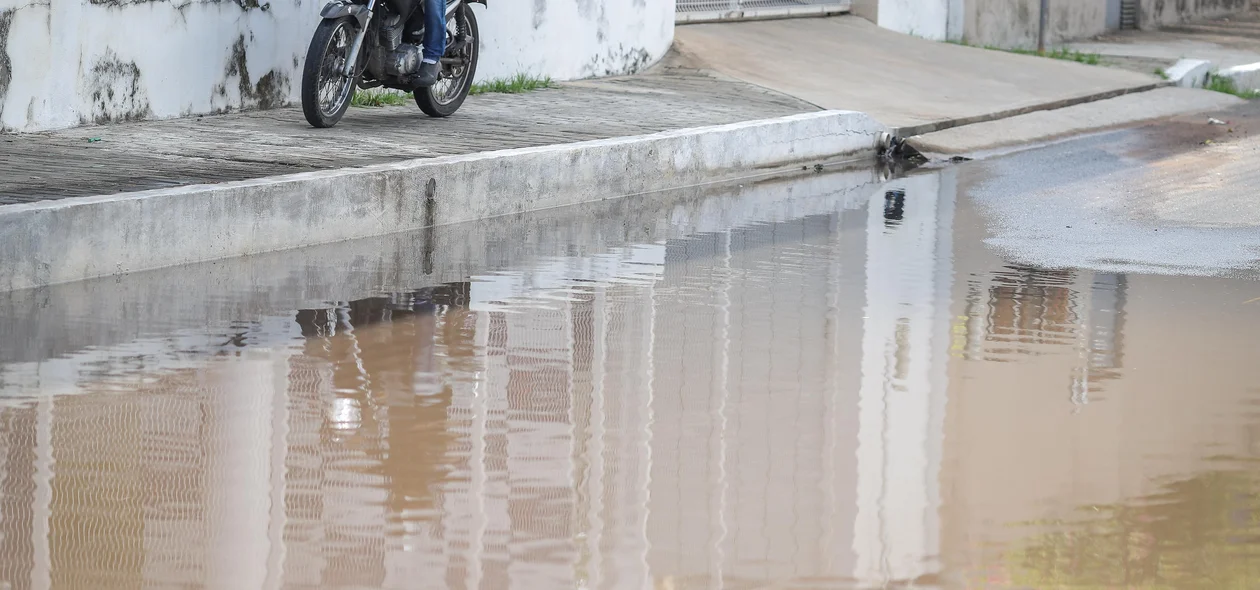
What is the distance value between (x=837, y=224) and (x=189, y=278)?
3437 mm

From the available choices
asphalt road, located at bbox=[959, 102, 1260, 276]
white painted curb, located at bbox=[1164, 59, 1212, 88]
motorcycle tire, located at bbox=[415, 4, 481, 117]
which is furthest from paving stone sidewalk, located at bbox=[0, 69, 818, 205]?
white painted curb, located at bbox=[1164, 59, 1212, 88]

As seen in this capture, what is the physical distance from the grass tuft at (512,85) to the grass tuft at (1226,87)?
7710 mm

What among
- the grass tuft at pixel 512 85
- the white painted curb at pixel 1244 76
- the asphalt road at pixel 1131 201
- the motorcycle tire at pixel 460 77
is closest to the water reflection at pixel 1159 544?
the asphalt road at pixel 1131 201

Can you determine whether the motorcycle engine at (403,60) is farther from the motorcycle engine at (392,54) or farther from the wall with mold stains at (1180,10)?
the wall with mold stains at (1180,10)

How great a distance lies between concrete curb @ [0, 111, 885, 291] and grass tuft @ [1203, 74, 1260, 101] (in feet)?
25.1

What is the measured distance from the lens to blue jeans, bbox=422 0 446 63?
9.95 m

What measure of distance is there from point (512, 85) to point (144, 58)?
3472 millimetres

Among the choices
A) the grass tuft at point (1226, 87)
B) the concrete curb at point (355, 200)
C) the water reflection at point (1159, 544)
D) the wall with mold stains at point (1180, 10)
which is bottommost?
the water reflection at point (1159, 544)

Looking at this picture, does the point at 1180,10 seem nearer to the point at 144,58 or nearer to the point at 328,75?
the point at 328,75

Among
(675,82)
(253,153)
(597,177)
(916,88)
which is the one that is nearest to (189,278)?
(253,153)

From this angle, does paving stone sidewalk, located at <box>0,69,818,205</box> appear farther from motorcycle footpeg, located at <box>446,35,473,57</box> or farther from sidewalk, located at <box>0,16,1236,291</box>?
motorcycle footpeg, located at <box>446,35,473,57</box>

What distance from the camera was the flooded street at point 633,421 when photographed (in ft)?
12.1

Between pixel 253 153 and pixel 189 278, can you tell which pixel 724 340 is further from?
pixel 253 153

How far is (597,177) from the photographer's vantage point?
9.24m
